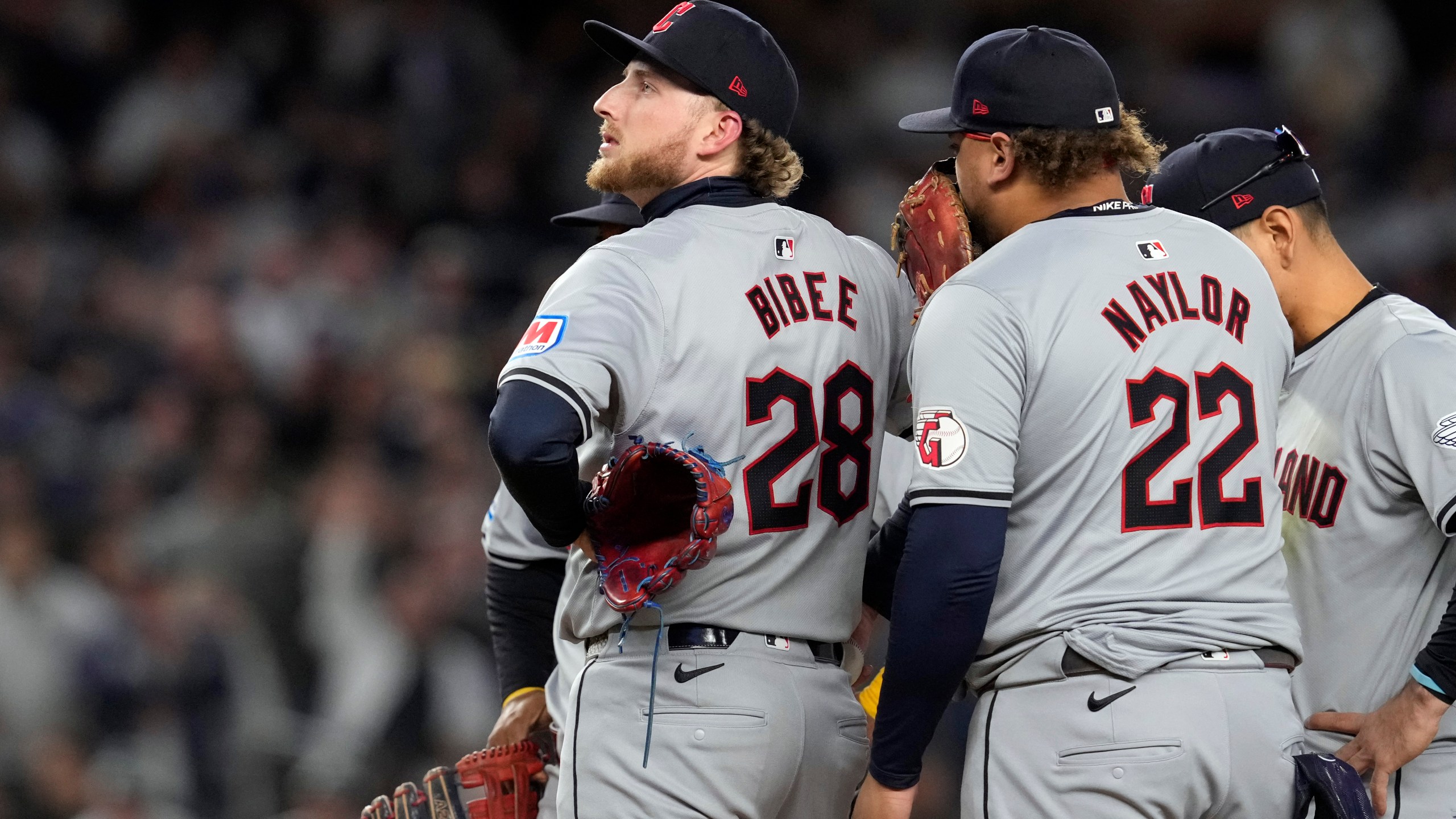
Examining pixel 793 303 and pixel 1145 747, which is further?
pixel 793 303

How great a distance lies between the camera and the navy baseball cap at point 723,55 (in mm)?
2914

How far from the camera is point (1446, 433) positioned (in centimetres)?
263

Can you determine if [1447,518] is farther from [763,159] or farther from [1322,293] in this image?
[763,159]

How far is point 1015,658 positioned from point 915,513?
31cm

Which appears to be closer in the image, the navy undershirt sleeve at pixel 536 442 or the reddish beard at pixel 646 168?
the navy undershirt sleeve at pixel 536 442

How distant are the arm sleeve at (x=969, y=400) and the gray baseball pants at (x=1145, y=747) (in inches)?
12.5

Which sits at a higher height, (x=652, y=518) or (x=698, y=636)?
(x=652, y=518)

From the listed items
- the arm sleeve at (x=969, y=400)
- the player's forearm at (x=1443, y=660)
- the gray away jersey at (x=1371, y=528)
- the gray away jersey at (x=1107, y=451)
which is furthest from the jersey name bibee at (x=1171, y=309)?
the player's forearm at (x=1443, y=660)

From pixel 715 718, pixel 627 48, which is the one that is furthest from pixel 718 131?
pixel 715 718

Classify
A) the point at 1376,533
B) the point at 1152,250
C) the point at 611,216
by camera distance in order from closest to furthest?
1. the point at 1152,250
2. the point at 1376,533
3. the point at 611,216

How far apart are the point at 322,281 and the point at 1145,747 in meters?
6.87

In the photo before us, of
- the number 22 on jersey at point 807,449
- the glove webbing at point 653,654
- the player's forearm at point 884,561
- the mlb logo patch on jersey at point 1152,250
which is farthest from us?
the player's forearm at point 884,561

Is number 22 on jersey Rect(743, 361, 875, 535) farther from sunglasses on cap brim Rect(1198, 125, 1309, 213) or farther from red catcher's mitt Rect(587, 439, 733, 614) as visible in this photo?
sunglasses on cap brim Rect(1198, 125, 1309, 213)

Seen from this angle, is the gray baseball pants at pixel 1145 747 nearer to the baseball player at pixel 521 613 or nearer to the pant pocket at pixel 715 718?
the pant pocket at pixel 715 718
